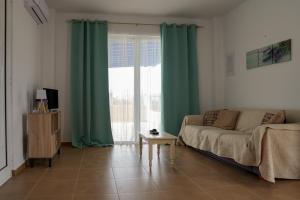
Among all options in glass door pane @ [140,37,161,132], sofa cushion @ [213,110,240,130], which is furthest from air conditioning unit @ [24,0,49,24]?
sofa cushion @ [213,110,240,130]

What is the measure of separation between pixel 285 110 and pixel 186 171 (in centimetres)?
163

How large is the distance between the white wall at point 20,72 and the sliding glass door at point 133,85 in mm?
1727

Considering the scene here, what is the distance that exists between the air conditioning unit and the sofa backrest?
11.9ft

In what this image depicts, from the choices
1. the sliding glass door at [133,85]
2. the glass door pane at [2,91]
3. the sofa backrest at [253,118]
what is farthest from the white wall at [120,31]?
the glass door pane at [2,91]

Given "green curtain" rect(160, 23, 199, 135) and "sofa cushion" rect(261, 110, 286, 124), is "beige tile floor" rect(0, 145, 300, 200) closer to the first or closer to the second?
"sofa cushion" rect(261, 110, 286, 124)

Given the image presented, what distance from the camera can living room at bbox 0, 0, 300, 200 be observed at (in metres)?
3.46

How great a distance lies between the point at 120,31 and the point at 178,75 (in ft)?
4.93

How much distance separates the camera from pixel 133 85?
6480 mm

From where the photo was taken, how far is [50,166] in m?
4.25

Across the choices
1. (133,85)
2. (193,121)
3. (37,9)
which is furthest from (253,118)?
(37,9)

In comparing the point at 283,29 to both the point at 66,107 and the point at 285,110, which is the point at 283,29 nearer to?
the point at 285,110

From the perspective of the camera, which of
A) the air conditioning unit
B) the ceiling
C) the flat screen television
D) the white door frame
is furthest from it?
the ceiling

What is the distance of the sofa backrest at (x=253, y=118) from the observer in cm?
412

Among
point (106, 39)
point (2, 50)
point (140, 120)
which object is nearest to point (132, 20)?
point (106, 39)
